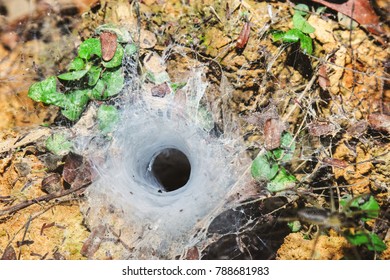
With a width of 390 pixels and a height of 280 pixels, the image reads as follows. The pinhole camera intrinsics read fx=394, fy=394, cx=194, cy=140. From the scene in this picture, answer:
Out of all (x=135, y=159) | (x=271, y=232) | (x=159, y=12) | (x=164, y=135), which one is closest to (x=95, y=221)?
(x=135, y=159)

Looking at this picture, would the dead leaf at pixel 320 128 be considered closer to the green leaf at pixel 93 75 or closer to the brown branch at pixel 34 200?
the green leaf at pixel 93 75

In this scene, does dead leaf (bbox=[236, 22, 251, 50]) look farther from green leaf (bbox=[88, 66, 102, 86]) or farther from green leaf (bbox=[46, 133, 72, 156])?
green leaf (bbox=[46, 133, 72, 156])

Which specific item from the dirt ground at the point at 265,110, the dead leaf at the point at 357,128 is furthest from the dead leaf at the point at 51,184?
the dead leaf at the point at 357,128

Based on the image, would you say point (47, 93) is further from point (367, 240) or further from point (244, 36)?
point (367, 240)

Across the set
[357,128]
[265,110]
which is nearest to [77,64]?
[265,110]

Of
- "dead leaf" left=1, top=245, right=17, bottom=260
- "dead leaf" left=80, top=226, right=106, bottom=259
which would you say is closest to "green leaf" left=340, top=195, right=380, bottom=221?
"dead leaf" left=80, top=226, right=106, bottom=259
